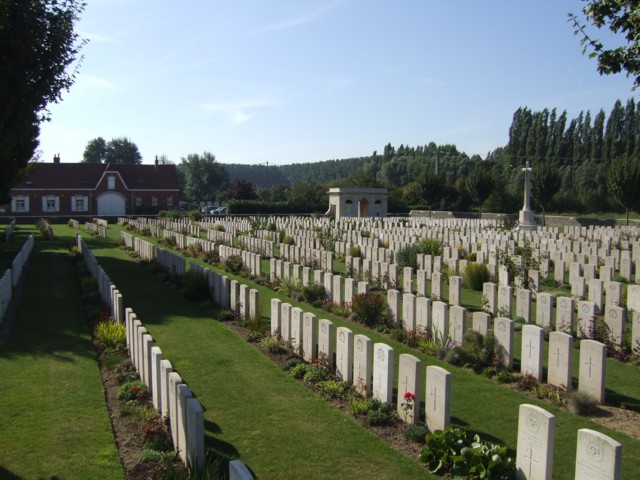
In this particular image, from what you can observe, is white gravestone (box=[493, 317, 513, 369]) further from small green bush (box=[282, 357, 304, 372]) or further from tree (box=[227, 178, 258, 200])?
tree (box=[227, 178, 258, 200])

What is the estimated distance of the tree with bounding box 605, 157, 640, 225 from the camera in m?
35.1

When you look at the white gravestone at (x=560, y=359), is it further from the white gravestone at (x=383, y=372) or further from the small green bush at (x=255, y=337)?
the small green bush at (x=255, y=337)

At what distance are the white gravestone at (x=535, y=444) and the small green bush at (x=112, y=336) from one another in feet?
23.9

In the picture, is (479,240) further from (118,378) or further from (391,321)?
(118,378)

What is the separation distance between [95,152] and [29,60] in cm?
9693

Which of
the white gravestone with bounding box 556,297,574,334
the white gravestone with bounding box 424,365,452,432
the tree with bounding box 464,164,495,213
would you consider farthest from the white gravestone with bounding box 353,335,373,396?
the tree with bounding box 464,164,495,213

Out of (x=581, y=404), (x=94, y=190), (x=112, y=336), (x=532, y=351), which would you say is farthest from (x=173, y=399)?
(x=94, y=190)

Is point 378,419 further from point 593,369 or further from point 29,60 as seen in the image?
point 29,60

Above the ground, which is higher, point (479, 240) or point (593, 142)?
point (593, 142)

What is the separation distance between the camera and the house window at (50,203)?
58.8 metres

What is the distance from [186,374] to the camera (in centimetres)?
916

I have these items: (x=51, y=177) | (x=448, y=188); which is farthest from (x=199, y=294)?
(x=51, y=177)

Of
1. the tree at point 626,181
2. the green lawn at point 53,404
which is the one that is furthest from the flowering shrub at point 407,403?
the tree at point 626,181

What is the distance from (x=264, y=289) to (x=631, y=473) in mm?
12200
